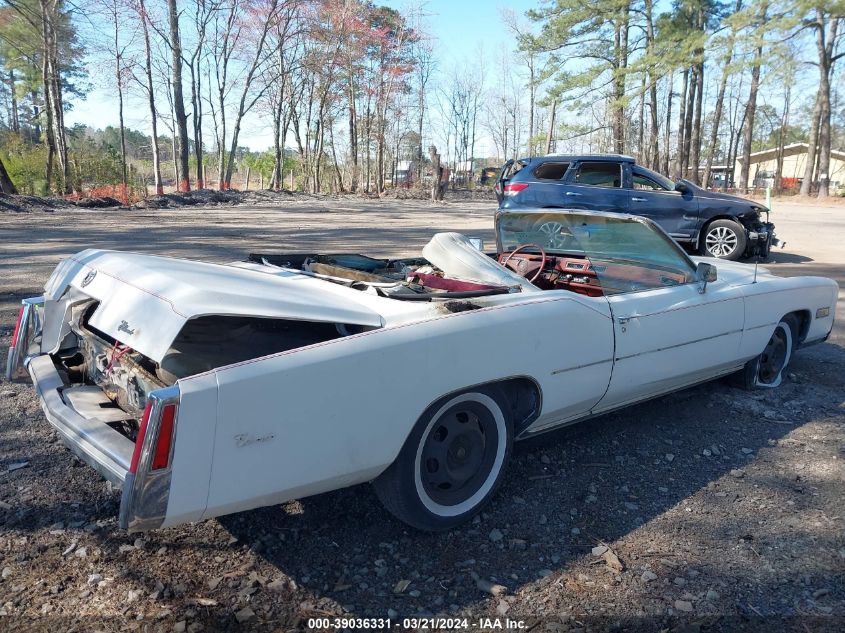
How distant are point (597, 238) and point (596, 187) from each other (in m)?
7.32

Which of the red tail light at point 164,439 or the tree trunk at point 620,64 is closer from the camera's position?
the red tail light at point 164,439

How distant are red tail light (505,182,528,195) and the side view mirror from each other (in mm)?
7912

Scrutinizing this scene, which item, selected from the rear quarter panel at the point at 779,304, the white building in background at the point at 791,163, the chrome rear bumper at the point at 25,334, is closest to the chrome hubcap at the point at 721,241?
the rear quarter panel at the point at 779,304

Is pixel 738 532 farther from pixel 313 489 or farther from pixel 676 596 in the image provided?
pixel 313 489

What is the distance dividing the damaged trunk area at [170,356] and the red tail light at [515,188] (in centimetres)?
916

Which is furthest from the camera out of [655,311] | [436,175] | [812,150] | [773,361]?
[812,150]

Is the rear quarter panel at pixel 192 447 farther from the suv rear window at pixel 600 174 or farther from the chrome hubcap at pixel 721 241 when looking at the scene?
the chrome hubcap at pixel 721 241

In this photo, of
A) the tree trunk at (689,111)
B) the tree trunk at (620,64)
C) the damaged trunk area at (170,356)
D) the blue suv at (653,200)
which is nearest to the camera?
the damaged trunk area at (170,356)

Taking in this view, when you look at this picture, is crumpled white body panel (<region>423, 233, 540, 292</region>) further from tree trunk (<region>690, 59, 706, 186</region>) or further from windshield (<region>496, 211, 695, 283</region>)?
tree trunk (<region>690, 59, 706, 186</region>)

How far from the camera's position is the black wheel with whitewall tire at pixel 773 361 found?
4.49 m

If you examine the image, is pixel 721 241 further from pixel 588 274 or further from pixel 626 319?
pixel 626 319

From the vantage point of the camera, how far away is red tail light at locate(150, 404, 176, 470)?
197 cm

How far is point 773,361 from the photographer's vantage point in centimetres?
463

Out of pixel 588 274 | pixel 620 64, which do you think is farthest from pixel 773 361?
pixel 620 64
